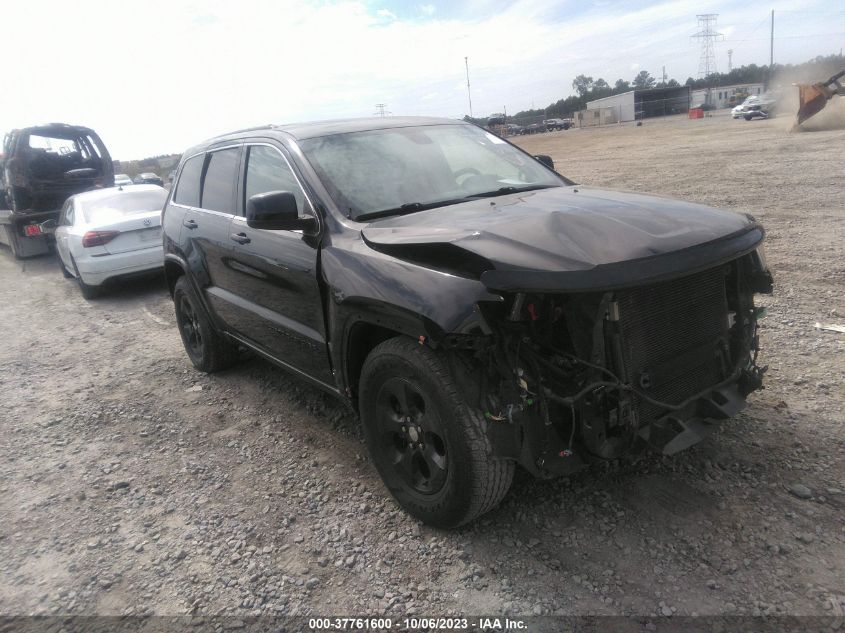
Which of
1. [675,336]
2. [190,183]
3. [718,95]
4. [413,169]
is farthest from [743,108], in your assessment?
[675,336]

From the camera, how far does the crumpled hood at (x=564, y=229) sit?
243cm

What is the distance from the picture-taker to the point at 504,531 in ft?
9.66

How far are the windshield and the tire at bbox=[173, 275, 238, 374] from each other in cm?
211

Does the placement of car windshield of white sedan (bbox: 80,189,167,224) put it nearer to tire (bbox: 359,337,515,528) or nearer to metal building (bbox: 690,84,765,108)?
tire (bbox: 359,337,515,528)

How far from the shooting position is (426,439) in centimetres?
289

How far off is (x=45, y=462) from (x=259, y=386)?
1.57m

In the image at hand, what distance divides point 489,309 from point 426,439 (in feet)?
2.59

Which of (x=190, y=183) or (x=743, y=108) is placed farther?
(x=743, y=108)

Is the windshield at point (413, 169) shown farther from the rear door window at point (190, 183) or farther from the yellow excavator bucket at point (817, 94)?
the yellow excavator bucket at point (817, 94)

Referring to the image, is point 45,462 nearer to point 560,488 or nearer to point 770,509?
point 560,488

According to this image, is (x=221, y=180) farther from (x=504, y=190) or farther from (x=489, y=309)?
(x=489, y=309)

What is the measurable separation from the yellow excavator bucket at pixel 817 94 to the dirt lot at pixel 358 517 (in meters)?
19.3

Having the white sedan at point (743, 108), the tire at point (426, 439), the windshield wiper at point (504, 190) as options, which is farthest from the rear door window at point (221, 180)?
the white sedan at point (743, 108)

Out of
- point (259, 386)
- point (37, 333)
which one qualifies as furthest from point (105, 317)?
point (259, 386)
